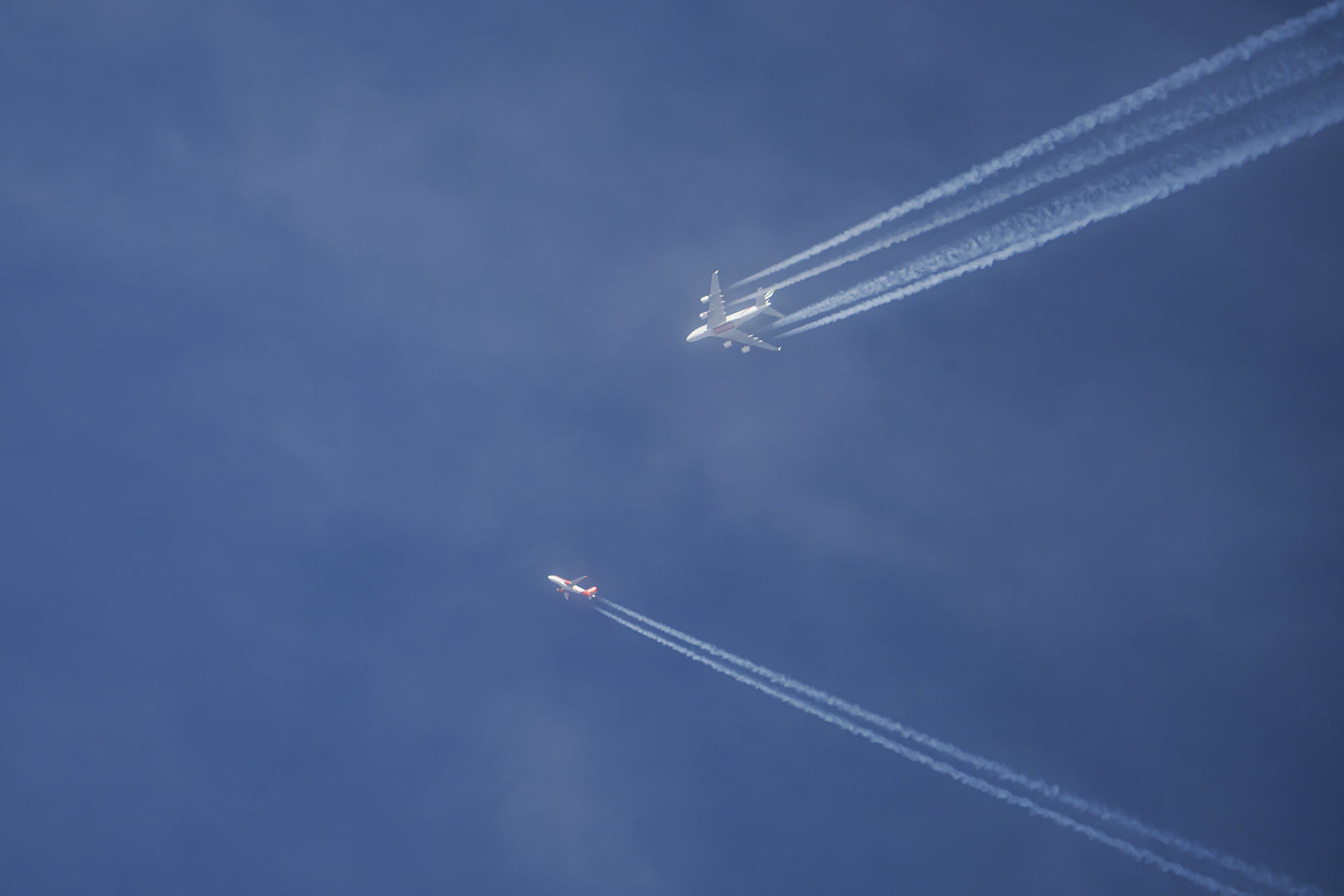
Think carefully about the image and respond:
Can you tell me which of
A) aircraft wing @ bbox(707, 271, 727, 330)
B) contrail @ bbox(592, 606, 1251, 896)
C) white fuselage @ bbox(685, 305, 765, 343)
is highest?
aircraft wing @ bbox(707, 271, 727, 330)

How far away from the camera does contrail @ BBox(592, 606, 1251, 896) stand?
41.6 metres

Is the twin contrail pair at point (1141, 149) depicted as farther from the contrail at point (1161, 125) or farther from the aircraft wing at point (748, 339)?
the aircraft wing at point (748, 339)

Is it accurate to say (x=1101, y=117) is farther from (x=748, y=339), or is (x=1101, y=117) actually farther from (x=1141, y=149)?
(x=748, y=339)

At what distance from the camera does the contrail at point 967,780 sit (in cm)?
4162

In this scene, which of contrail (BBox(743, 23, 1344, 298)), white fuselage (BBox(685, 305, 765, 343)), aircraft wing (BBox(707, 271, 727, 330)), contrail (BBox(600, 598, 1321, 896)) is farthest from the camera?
aircraft wing (BBox(707, 271, 727, 330))

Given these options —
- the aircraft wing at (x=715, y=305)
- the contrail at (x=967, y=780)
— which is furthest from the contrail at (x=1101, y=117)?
the contrail at (x=967, y=780)

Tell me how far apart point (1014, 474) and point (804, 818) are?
965 inches

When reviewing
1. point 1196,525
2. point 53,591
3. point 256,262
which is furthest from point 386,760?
point 1196,525

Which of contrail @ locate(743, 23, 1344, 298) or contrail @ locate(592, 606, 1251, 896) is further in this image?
contrail @ locate(592, 606, 1251, 896)

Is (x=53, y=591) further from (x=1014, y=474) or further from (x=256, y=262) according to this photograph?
(x=1014, y=474)

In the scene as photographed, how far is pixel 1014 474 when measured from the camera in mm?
48375

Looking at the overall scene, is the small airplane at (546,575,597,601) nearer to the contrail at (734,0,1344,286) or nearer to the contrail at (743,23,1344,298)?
the contrail at (734,0,1344,286)

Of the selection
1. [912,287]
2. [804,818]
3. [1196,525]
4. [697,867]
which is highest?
[912,287]

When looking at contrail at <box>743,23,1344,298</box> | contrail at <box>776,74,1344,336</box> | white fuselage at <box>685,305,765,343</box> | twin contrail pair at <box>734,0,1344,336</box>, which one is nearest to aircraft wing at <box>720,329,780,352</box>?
white fuselage at <box>685,305,765,343</box>
